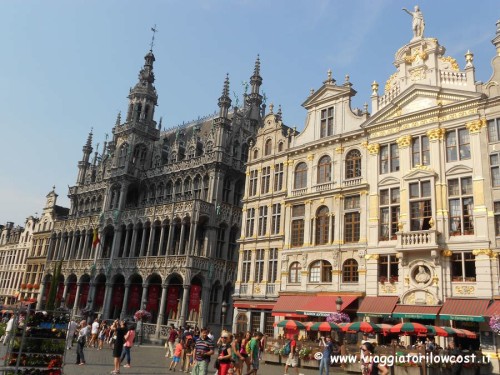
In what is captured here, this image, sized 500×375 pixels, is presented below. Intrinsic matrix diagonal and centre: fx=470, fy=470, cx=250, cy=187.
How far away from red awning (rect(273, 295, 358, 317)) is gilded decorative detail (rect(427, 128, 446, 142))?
37.6 ft

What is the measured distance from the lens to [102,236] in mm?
53344

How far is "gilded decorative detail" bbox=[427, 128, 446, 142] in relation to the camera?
98.5 feet

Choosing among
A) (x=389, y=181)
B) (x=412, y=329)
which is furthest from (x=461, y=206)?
(x=412, y=329)

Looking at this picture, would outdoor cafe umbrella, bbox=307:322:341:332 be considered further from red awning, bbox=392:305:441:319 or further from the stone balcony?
the stone balcony

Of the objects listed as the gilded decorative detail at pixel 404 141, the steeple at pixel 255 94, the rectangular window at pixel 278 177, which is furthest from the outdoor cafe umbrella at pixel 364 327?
the steeple at pixel 255 94

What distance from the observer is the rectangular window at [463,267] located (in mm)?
27000

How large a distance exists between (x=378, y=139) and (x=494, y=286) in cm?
1233

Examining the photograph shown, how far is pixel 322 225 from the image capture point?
34.9 metres

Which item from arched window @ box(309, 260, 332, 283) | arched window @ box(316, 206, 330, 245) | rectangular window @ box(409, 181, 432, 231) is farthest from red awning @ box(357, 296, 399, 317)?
arched window @ box(316, 206, 330, 245)

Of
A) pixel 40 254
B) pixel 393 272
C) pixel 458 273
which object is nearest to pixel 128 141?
pixel 40 254

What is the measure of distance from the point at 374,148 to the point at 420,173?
420cm

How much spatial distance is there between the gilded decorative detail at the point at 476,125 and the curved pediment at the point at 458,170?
7.38ft

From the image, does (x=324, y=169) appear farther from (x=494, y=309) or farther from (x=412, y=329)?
(x=412, y=329)

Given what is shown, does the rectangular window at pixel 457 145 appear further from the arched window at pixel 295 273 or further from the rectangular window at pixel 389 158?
the arched window at pixel 295 273
